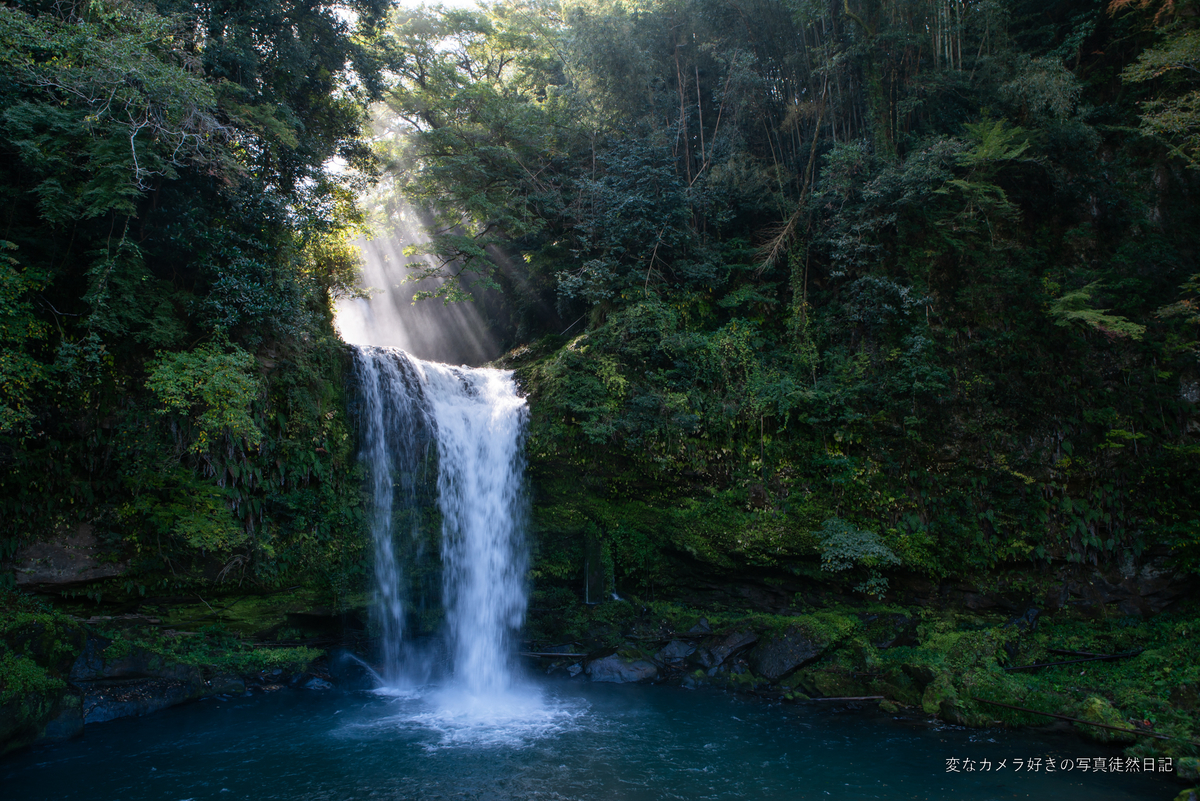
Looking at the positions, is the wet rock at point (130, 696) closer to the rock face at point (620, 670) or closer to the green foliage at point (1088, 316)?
the rock face at point (620, 670)

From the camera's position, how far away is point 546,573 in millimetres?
12133

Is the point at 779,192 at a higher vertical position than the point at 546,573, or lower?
A: higher

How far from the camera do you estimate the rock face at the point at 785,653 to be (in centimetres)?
1009

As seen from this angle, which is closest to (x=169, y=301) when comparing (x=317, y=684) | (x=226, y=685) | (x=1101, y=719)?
(x=226, y=685)

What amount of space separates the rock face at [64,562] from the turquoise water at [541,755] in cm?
213

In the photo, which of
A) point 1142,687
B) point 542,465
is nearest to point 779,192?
point 542,465

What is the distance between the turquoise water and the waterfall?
172 cm

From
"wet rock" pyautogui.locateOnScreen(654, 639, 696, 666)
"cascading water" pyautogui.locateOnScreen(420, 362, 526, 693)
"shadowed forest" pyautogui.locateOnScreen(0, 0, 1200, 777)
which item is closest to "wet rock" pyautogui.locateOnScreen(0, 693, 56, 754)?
"shadowed forest" pyautogui.locateOnScreen(0, 0, 1200, 777)

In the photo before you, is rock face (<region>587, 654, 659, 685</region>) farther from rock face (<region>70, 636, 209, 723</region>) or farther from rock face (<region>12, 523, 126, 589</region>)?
rock face (<region>12, 523, 126, 589</region>)

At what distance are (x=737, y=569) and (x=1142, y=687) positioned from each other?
6002 millimetres

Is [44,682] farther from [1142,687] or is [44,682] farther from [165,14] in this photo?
[1142,687]

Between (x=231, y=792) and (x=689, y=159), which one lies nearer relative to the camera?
(x=231, y=792)

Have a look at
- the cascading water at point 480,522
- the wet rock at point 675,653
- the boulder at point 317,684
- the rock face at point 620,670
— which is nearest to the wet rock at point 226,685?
the boulder at point 317,684

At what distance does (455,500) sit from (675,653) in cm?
527
